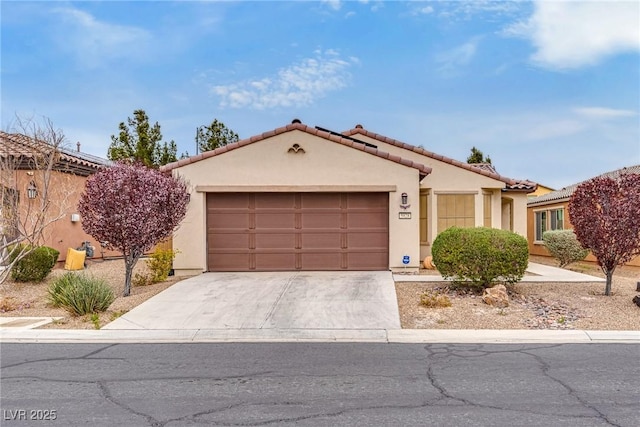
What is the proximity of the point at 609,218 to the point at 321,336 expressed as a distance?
276 inches

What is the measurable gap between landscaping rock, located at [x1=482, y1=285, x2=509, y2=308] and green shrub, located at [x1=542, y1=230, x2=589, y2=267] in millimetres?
8188

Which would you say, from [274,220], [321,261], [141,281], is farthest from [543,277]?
[141,281]

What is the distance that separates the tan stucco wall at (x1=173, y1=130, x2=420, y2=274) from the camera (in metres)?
15.1

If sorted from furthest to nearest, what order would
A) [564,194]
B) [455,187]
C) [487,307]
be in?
[564,194] → [455,187] → [487,307]

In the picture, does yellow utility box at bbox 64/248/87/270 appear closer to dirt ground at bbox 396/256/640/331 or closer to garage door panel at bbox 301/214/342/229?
garage door panel at bbox 301/214/342/229

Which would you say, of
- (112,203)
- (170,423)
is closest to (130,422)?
(170,423)

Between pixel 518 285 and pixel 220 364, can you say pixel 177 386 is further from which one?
pixel 518 285

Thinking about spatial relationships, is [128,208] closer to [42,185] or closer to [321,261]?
[42,185]

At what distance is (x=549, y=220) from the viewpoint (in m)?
25.0

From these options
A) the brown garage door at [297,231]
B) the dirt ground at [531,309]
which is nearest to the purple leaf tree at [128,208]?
the brown garage door at [297,231]

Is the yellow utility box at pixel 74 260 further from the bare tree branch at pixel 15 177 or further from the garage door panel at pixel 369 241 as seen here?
the garage door panel at pixel 369 241

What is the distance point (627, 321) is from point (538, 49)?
Result: 9.98 metres

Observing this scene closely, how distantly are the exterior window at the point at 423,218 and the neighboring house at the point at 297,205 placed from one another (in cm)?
232

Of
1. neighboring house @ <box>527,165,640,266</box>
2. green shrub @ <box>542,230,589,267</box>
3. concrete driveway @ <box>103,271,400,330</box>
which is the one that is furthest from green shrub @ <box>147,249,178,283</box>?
neighboring house @ <box>527,165,640,266</box>
